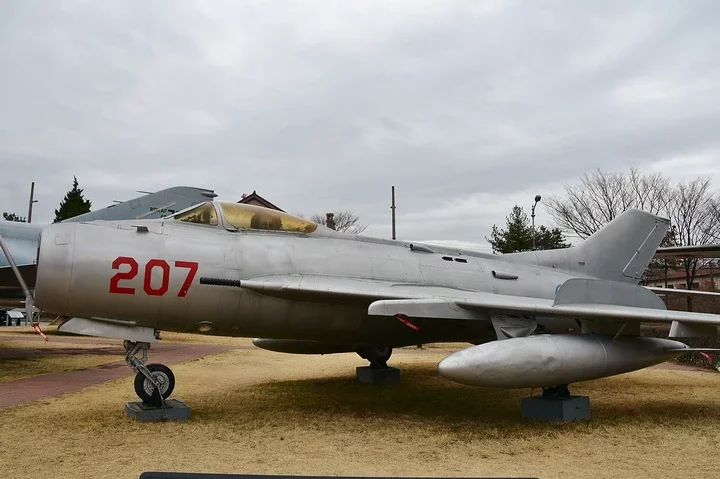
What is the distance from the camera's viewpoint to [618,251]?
405 inches

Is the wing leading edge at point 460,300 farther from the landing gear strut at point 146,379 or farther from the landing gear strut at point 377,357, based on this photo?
the landing gear strut at point 377,357

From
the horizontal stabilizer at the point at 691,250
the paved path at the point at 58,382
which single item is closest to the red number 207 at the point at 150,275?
the paved path at the point at 58,382

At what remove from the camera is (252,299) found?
7.21m

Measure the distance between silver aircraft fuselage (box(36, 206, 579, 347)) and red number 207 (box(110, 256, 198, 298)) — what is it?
0.01 m

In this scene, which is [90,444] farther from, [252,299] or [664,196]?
[664,196]

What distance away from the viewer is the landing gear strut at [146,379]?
284 inches

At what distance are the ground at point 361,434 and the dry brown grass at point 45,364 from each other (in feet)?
5.91

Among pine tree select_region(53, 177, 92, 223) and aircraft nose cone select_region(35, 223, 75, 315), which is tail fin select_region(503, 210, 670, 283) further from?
pine tree select_region(53, 177, 92, 223)

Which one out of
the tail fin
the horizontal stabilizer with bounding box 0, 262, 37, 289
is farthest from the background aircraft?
the tail fin

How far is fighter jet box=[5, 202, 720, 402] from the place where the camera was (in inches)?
256

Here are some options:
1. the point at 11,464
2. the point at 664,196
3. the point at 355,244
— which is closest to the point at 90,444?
the point at 11,464

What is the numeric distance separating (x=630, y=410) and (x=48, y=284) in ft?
26.2

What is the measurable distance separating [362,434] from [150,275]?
3.10m

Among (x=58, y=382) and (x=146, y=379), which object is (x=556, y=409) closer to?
(x=146, y=379)
